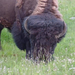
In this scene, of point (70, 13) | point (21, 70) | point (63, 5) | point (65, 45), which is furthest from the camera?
point (63, 5)

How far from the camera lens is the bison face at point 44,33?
5.11 m

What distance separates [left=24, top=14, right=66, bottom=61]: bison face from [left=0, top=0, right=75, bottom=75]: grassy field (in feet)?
0.85

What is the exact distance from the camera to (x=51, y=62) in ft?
16.2

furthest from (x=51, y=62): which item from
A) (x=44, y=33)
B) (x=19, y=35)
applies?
(x=19, y=35)

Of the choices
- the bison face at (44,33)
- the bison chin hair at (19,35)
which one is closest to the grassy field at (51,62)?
the bison face at (44,33)

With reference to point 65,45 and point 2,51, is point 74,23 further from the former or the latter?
point 2,51

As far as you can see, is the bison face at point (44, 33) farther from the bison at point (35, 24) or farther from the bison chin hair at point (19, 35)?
the bison chin hair at point (19, 35)

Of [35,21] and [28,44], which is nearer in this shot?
[35,21]

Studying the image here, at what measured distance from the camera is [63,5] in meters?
12.3

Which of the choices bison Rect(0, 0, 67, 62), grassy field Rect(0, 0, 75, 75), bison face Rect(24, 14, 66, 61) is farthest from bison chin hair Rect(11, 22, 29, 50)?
bison face Rect(24, 14, 66, 61)

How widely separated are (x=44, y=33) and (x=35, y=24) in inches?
12.2

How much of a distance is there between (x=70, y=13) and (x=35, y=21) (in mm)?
6052

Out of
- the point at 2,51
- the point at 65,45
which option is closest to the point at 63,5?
the point at 65,45

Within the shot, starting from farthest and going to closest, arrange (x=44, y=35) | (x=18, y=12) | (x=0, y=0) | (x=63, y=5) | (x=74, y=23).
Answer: (x=63, y=5) < (x=74, y=23) < (x=0, y=0) < (x=18, y=12) < (x=44, y=35)
